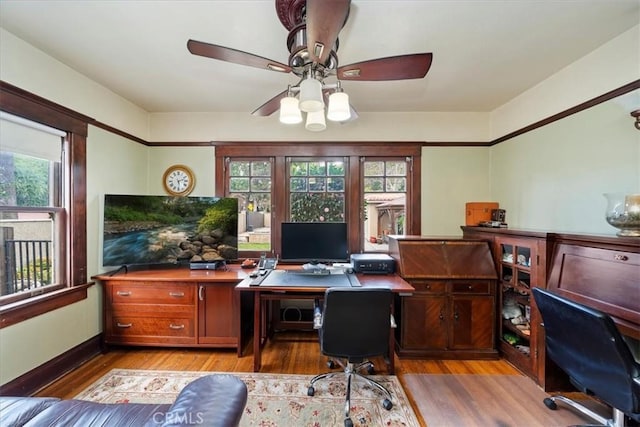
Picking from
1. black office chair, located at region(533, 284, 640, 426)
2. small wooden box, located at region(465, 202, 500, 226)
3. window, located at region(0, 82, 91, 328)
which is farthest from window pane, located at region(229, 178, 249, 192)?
black office chair, located at region(533, 284, 640, 426)

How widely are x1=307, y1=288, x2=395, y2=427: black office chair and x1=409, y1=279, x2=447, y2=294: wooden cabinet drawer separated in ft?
2.68

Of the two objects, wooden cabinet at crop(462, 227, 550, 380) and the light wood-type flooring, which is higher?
wooden cabinet at crop(462, 227, 550, 380)

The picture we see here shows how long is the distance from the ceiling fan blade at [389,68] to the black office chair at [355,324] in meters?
1.36

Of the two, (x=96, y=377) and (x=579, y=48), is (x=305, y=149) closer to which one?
(x=579, y=48)

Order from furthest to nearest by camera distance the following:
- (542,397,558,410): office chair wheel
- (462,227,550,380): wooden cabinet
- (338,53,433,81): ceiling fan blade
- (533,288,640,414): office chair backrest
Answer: (462,227,550,380): wooden cabinet, (542,397,558,410): office chair wheel, (338,53,433,81): ceiling fan blade, (533,288,640,414): office chair backrest

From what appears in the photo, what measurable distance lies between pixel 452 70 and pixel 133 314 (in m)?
3.80

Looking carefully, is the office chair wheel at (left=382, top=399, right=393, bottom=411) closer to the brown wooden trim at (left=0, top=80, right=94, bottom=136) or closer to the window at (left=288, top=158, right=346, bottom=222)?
the window at (left=288, top=158, right=346, bottom=222)

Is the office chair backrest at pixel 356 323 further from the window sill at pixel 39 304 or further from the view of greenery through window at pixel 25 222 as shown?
the view of greenery through window at pixel 25 222

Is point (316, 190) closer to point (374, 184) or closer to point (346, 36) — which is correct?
point (374, 184)

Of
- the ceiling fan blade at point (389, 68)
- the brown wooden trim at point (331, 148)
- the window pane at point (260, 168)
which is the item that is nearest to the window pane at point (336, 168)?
the brown wooden trim at point (331, 148)

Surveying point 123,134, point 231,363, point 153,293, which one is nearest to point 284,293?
point 231,363

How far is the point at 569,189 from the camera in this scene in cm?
225

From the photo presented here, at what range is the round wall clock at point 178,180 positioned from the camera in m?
3.34

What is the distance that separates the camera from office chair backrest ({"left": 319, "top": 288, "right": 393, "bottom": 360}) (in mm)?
1791
